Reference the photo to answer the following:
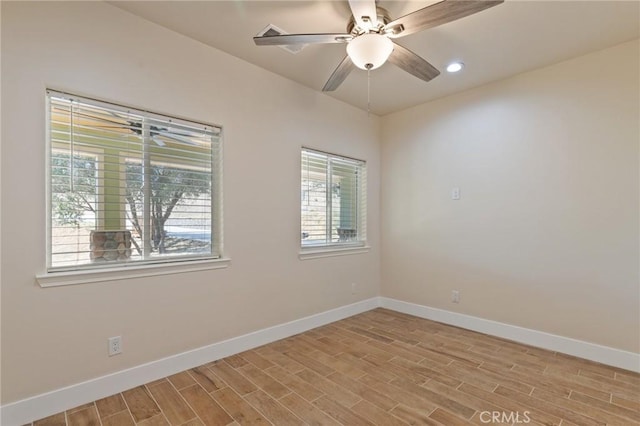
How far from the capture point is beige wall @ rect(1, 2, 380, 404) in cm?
184

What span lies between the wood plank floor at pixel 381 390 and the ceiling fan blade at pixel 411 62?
2310 mm

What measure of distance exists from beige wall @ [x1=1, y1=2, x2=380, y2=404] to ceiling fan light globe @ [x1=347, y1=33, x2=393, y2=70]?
126 centimetres

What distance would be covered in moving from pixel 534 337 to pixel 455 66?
2678mm

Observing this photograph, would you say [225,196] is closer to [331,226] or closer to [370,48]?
[331,226]

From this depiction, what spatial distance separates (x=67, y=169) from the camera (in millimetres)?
2035

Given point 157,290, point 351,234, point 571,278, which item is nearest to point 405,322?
point 351,234

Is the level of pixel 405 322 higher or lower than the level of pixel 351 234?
lower

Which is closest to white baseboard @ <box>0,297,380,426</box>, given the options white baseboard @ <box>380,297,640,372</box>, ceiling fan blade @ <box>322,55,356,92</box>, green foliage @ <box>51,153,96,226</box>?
green foliage @ <box>51,153,96,226</box>

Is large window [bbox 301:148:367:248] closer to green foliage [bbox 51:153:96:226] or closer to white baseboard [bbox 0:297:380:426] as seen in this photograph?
white baseboard [bbox 0:297:380:426]

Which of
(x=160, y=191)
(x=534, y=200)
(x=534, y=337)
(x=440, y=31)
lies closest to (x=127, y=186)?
(x=160, y=191)

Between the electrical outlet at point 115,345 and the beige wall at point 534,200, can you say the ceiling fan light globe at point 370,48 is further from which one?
the electrical outlet at point 115,345

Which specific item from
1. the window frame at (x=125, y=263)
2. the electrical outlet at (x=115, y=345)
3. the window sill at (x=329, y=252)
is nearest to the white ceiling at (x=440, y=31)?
the window frame at (x=125, y=263)

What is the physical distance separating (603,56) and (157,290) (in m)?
4.10

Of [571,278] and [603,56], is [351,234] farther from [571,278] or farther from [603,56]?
[603,56]
